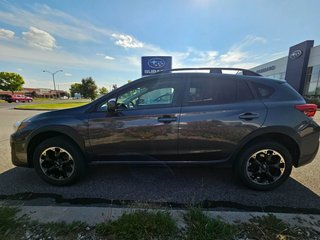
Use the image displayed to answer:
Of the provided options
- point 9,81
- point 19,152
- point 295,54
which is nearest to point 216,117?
point 19,152

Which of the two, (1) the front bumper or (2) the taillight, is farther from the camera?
(1) the front bumper

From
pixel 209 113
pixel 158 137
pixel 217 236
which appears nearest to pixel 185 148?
pixel 158 137

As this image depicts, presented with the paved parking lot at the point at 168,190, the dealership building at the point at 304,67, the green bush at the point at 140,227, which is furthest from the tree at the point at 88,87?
→ the green bush at the point at 140,227

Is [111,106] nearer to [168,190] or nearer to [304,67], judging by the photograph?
[168,190]

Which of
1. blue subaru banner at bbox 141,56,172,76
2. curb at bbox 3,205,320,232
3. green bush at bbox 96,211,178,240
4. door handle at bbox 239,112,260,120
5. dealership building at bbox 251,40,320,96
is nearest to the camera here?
green bush at bbox 96,211,178,240

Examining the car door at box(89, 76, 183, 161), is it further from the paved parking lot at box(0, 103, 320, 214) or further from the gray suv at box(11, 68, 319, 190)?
the paved parking lot at box(0, 103, 320, 214)

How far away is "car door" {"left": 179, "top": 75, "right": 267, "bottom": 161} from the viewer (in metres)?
2.65

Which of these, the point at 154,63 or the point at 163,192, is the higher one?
the point at 154,63

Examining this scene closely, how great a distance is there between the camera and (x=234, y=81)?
2.84 metres

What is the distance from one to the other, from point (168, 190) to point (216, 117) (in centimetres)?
133

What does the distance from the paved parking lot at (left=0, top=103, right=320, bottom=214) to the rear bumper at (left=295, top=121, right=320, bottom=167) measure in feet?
1.76

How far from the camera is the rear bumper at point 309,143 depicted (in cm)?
271

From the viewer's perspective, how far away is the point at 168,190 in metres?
2.82

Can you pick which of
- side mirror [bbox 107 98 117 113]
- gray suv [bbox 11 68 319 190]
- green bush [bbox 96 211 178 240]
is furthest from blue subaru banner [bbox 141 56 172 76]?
green bush [bbox 96 211 178 240]
